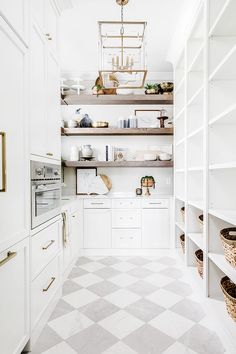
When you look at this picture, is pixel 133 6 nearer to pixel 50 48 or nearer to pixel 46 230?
pixel 50 48

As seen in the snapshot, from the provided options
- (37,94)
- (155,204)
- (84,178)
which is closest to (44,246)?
(37,94)

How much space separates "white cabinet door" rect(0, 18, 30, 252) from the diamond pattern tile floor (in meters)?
0.92

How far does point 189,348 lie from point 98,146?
10.9 ft

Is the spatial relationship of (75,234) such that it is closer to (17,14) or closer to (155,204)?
(155,204)

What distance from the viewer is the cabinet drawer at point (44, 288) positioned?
1846 millimetres

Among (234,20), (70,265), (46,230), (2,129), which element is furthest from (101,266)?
(234,20)

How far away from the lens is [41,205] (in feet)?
6.63

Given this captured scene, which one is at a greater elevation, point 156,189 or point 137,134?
point 137,134

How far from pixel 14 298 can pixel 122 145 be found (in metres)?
3.31

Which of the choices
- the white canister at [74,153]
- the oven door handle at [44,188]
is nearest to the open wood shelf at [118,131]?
the white canister at [74,153]

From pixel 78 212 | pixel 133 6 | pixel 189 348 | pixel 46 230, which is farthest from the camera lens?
pixel 78 212

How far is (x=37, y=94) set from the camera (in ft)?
6.48

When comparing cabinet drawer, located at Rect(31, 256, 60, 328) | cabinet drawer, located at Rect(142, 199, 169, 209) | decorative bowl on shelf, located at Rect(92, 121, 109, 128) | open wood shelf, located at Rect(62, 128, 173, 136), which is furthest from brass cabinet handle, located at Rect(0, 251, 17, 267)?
decorative bowl on shelf, located at Rect(92, 121, 109, 128)

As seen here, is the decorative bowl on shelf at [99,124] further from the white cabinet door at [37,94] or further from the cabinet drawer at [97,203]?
the white cabinet door at [37,94]
